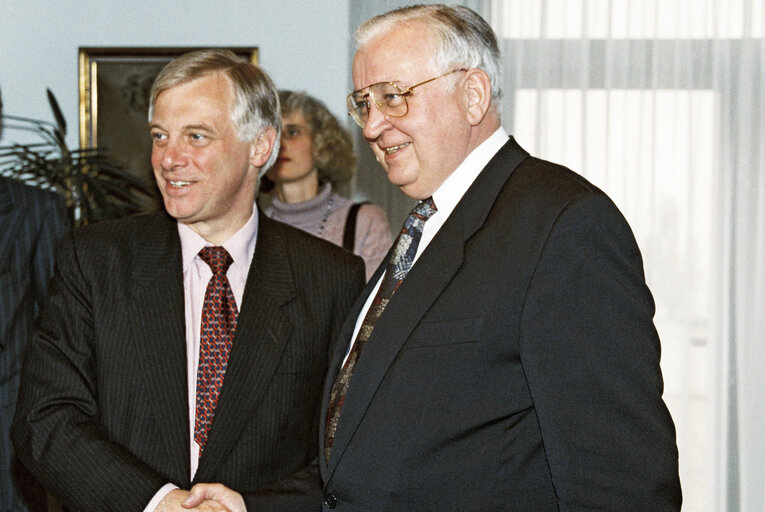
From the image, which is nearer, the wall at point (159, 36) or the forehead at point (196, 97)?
the forehead at point (196, 97)

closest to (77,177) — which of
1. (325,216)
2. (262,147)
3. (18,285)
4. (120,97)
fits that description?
(120,97)

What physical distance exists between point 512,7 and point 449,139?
3.68 meters

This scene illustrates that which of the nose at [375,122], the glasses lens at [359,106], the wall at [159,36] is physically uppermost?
the wall at [159,36]

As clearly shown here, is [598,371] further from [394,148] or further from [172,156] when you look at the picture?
[172,156]

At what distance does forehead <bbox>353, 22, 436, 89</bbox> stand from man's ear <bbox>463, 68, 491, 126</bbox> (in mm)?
89

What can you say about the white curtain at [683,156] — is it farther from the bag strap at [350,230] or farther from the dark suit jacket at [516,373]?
the dark suit jacket at [516,373]

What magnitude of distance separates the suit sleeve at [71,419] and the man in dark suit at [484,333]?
448 mm

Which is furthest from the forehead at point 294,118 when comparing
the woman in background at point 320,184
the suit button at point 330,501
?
the suit button at point 330,501

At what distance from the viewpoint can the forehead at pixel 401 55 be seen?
72.8 inches

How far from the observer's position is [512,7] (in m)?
5.30

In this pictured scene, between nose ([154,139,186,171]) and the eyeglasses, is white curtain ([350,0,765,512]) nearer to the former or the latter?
nose ([154,139,186,171])

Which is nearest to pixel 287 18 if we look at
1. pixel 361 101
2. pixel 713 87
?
pixel 713 87

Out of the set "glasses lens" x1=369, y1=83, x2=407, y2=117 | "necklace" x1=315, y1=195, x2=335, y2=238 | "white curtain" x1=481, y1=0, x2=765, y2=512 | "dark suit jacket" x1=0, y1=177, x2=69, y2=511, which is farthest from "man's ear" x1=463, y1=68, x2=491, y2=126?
"white curtain" x1=481, y1=0, x2=765, y2=512

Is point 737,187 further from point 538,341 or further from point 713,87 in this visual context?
point 538,341
